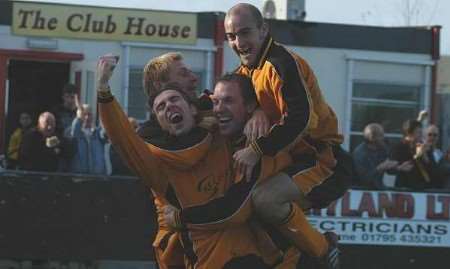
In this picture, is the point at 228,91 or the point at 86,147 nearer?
the point at 228,91

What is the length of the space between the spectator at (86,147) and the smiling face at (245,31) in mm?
5912

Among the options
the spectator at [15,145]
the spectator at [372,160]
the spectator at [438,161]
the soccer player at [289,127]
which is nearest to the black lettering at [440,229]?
the spectator at [372,160]

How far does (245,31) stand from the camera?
5406 mm

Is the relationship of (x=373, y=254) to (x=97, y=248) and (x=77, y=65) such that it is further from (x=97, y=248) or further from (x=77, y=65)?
(x=77, y=65)

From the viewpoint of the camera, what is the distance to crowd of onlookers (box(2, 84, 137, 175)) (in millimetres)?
10901

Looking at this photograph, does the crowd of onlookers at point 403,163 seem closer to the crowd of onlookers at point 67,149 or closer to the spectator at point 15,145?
the crowd of onlookers at point 67,149

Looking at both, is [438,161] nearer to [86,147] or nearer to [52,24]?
[86,147]

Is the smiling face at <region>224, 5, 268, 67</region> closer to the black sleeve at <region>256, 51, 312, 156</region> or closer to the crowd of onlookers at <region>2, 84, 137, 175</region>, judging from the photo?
the black sleeve at <region>256, 51, 312, 156</region>

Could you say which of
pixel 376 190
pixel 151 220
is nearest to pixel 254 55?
pixel 151 220

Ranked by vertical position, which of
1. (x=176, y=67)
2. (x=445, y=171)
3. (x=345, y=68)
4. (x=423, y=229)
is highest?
(x=345, y=68)

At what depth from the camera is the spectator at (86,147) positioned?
1128 centimetres

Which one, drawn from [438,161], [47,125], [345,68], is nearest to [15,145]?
[47,125]

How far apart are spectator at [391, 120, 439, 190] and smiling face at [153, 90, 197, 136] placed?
6.83 m

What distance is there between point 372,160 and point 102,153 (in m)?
2.72
